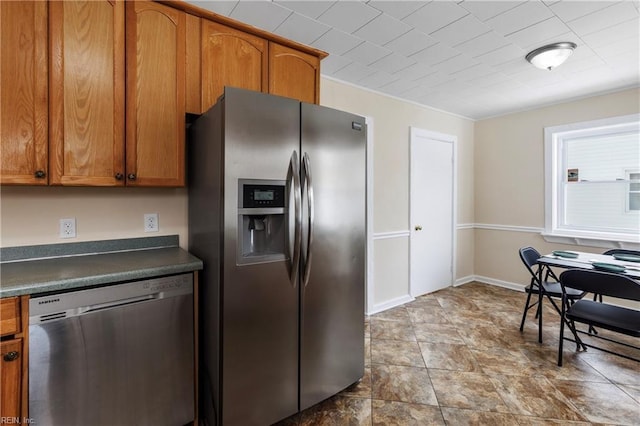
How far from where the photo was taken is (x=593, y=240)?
3490 mm

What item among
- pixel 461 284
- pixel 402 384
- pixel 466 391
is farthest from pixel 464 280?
pixel 402 384

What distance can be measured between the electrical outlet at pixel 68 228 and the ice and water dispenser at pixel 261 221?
1070mm

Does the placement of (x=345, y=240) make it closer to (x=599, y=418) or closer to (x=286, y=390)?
(x=286, y=390)

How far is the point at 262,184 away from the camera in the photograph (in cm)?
155

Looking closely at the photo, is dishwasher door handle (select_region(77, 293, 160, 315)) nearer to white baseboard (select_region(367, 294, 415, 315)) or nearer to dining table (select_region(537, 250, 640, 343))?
white baseboard (select_region(367, 294, 415, 315))

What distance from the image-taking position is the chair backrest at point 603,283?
1.98m

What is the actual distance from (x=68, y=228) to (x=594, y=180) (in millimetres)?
5162

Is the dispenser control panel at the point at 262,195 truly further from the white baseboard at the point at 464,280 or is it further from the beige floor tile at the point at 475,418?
the white baseboard at the point at 464,280

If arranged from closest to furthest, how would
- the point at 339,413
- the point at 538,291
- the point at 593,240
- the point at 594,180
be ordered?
the point at 339,413 → the point at 538,291 → the point at 593,240 → the point at 594,180

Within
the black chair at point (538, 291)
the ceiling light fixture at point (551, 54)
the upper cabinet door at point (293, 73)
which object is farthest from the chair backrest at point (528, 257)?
the upper cabinet door at point (293, 73)

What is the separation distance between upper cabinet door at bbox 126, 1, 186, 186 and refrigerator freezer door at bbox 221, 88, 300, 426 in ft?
1.88

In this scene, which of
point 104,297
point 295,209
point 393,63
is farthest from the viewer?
point 393,63

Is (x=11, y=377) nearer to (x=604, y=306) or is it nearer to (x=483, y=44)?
(x=483, y=44)

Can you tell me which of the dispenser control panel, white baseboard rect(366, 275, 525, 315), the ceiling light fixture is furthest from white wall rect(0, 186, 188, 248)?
the ceiling light fixture
